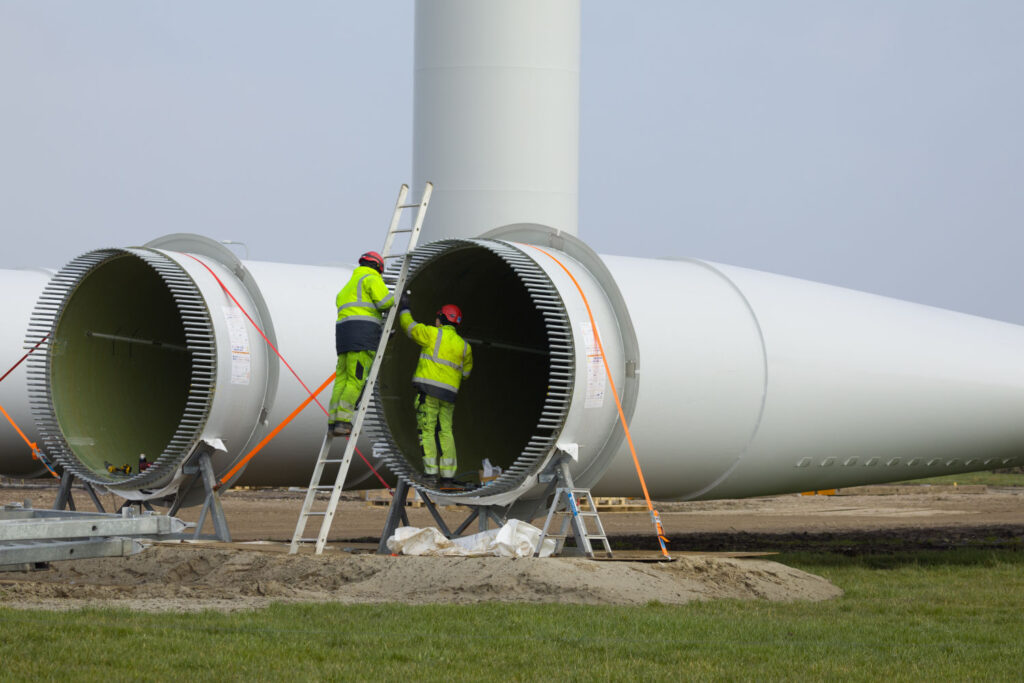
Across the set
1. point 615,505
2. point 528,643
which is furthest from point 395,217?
point 615,505

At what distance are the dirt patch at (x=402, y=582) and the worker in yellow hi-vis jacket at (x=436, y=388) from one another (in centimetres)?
156

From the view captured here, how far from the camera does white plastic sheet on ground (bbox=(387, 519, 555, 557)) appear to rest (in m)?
12.5

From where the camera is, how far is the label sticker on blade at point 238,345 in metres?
15.4

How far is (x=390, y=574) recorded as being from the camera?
11.9 m

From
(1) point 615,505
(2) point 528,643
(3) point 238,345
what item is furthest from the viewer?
(1) point 615,505

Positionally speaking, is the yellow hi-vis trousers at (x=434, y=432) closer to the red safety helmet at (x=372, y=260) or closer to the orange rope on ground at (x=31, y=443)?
the red safety helmet at (x=372, y=260)

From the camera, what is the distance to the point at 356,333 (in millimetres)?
13570

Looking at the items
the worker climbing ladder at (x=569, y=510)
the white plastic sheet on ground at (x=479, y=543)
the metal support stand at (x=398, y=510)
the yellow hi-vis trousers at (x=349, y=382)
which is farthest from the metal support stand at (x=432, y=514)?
the yellow hi-vis trousers at (x=349, y=382)

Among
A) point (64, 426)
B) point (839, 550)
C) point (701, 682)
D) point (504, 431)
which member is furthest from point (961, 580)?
point (64, 426)

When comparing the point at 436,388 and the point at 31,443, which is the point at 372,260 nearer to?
the point at 436,388

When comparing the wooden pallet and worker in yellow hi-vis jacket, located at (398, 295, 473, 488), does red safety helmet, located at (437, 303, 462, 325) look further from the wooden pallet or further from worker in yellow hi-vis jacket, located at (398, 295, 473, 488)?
the wooden pallet

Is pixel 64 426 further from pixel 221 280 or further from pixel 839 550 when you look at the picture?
pixel 839 550

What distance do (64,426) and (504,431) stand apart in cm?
500

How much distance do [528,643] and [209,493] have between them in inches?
276
